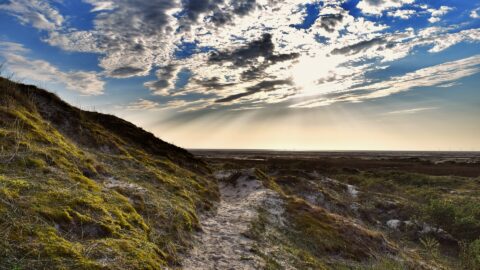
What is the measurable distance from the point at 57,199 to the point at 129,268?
3.40m

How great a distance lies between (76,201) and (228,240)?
6.05 meters

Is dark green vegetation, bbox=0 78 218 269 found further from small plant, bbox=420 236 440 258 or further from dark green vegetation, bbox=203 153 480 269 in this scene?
small plant, bbox=420 236 440 258

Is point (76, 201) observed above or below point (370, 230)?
above

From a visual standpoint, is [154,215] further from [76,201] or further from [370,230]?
[370,230]

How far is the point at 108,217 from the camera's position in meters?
10.4

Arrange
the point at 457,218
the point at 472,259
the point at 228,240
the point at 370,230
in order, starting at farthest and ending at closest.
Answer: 1. the point at 457,218
2. the point at 370,230
3. the point at 472,259
4. the point at 228,240

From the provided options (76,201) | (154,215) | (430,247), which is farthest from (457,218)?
(76,201)

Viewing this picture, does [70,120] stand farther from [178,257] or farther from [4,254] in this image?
[4,254]

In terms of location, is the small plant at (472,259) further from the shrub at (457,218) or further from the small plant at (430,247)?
the shrub at (457,218)

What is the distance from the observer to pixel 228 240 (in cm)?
1360

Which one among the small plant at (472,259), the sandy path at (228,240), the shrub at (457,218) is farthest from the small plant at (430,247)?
the sandy path at (228,240)

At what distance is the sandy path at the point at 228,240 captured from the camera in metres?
11.1

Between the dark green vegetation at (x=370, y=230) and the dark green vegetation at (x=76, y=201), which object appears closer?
the dark green vegetation at (x=76, y=201)

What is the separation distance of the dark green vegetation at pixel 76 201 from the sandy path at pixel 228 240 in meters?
0.65
